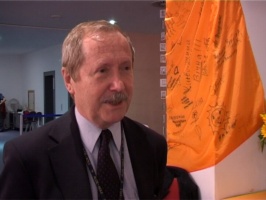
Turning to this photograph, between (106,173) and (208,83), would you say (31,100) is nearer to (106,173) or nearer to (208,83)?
(208,83)

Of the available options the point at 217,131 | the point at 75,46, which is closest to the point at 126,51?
the point at 75,46

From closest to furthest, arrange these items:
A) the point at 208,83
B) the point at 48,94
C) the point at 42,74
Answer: the point at 208,83 < the point at 48,94 < the point at 42,74

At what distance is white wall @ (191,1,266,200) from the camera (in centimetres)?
200

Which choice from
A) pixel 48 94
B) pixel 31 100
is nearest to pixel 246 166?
pixel 48 94

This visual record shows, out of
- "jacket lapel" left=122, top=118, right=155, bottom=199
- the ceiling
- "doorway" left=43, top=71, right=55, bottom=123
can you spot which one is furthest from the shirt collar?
"doorway" left=43, top=71, right=55, bottom=123

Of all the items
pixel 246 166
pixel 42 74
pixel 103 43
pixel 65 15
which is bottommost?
pixel 246 166

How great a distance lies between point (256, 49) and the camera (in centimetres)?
219

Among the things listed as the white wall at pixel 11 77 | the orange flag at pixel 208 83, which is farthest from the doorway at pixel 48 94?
the orange flag at pixel 208 83

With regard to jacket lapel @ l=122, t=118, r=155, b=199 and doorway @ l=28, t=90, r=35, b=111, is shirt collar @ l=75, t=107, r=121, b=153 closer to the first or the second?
jacket lapel @ l=122, t=118, r=155, b=199

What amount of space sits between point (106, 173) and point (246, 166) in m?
1.38

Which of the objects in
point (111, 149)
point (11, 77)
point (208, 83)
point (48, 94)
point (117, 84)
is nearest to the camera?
point (117, 84)

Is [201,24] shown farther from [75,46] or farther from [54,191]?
[54,191]

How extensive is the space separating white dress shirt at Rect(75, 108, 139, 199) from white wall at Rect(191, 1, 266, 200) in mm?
1115

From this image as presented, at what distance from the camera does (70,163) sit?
887mm
